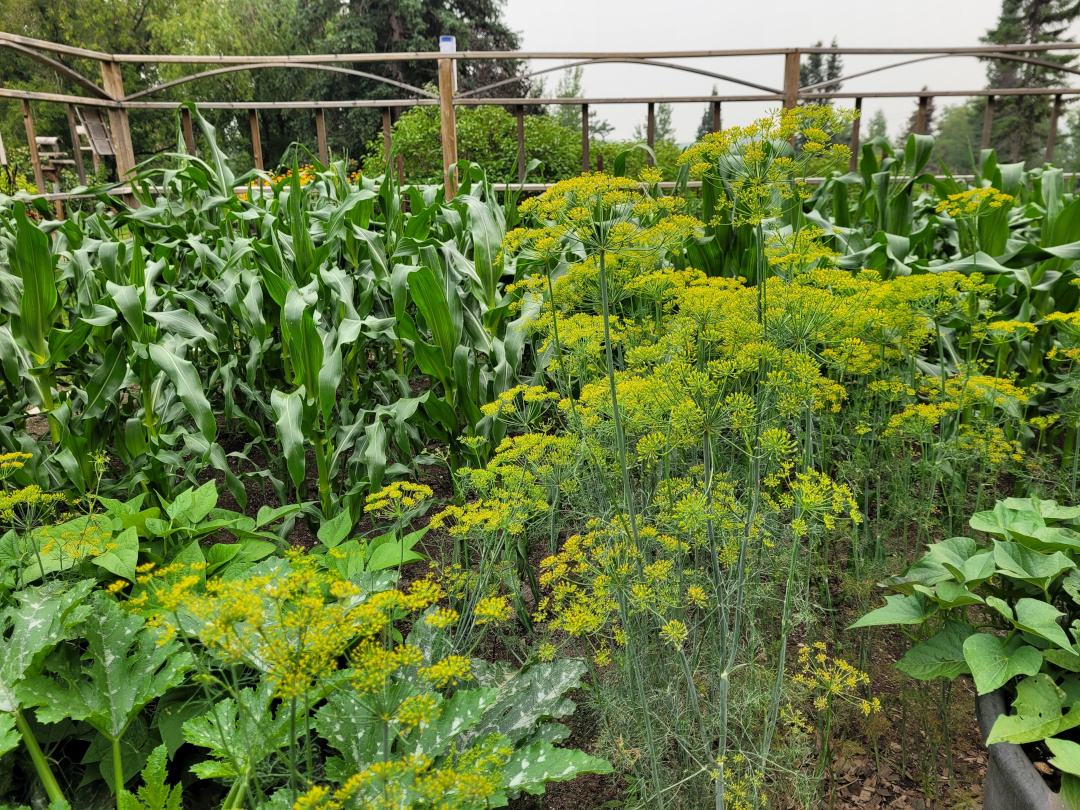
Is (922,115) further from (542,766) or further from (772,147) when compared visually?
(542,766)

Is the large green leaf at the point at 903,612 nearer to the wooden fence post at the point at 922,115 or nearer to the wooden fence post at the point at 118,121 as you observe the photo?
the wooden fence post at the point at 922,115

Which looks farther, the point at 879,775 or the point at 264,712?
the point at 879,775

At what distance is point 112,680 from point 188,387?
1.11 m

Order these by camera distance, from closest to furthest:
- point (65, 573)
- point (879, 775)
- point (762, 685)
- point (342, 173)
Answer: point (762, 685), point (879, 775), point (65, 573), point (342, 173)

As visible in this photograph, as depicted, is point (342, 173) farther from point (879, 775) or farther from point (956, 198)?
point (879, 775)

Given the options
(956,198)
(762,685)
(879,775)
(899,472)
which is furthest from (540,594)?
(956,198)

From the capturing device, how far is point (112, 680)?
4.62 ft

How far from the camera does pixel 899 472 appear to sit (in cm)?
200

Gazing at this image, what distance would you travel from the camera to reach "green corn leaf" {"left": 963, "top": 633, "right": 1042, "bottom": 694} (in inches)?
49.4

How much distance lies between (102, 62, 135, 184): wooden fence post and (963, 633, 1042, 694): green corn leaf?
6450 millimetres

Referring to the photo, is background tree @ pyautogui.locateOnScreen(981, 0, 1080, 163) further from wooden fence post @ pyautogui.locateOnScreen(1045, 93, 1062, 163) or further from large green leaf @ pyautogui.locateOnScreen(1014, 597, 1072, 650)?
large green leaf @ pyautogui.locateOnScreen(1014, 597, 1072, 650)

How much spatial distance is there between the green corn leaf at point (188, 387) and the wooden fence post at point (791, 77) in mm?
4985

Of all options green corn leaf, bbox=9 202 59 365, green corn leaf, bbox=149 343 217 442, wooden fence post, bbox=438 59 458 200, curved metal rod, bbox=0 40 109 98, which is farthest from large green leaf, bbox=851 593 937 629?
curved metal rod, bbox=0 40 109 98

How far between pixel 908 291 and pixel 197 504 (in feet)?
7.17
